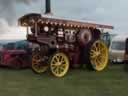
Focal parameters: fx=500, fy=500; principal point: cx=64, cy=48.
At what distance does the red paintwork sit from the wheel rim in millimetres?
4024

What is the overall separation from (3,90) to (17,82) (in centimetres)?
212

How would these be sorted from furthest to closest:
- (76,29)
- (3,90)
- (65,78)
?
1. (76,29)
2. (65,78)
3. (3,90)

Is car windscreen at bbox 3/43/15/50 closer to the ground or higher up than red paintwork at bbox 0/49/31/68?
higher up

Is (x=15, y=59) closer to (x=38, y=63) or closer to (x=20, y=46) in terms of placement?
(x=20, y=46)

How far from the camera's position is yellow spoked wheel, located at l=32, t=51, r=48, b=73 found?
19.0 meters

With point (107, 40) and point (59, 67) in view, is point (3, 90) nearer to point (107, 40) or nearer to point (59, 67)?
point (59, 67)

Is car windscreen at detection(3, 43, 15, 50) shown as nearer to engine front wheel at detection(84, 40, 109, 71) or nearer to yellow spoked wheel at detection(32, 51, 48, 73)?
yellow spoked wheel at detection(32, 51, 48, 73)

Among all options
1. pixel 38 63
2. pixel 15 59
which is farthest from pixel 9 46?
pixel 38 63

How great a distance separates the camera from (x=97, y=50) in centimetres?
1992

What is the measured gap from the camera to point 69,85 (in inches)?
587

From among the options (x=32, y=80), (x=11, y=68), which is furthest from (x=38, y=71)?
(x=11, y=68)

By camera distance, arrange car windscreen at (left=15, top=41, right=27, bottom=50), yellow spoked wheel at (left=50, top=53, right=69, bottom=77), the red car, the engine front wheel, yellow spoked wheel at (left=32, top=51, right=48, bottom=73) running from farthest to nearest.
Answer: car windscreen at (left=15, top=41, right=27, bottom=50) → the red car → the engine front wheel → yellow spoked wheel at (left=32, top=51, right=48, bottom=73) → yellow spoked wheel at (left=50, top=53, right=69, bottom=77)

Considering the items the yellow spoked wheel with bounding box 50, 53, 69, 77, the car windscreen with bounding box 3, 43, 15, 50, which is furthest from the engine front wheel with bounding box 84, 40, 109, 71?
the car windscreen with bounding box 3, 43, 15, 50

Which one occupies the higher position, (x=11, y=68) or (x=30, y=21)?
(x=30, y=21)
